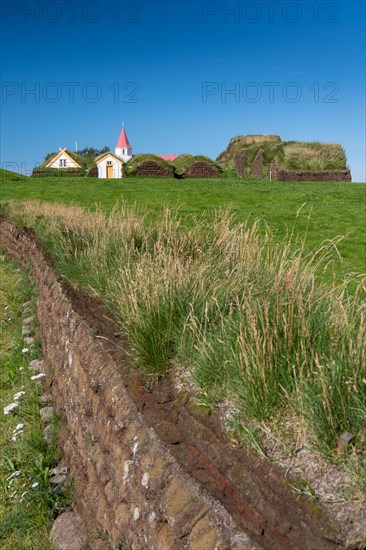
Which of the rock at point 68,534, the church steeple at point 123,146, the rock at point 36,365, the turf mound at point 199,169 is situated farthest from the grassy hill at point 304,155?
the church steeple at point 123,146

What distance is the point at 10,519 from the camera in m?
5.36

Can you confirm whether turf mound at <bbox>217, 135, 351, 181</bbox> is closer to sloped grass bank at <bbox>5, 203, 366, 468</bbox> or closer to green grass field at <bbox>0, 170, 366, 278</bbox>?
green grass field at <bbox>0, 170, 366, 278</bbox>

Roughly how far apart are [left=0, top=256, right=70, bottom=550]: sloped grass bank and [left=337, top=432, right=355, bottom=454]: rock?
3209 mm

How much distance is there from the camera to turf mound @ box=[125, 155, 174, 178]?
31.3 meters

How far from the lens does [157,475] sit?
3.57 meters

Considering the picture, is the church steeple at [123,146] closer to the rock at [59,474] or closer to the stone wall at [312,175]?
the stone wall at [312,175]

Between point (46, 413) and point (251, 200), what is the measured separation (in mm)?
10887

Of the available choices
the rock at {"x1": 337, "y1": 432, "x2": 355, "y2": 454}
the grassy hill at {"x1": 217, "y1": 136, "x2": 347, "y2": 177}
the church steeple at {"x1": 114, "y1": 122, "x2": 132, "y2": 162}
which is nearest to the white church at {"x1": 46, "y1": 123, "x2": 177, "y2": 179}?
the grassy hill at {"x1": 217, "y1": 136, "x2": 347, "y2": 177}

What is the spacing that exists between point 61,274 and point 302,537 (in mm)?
6440

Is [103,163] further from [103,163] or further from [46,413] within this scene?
[46,413]

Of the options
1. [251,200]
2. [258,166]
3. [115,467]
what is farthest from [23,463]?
[258,166]

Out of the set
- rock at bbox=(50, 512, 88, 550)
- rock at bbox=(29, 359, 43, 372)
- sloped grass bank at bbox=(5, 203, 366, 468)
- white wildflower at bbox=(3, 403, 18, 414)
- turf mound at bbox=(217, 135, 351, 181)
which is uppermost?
turf mound at bbox=(217, 135, 351, 181)

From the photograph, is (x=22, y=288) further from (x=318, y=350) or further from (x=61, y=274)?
(x=318, y=350)

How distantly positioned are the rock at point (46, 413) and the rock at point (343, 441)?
4.75 metres
